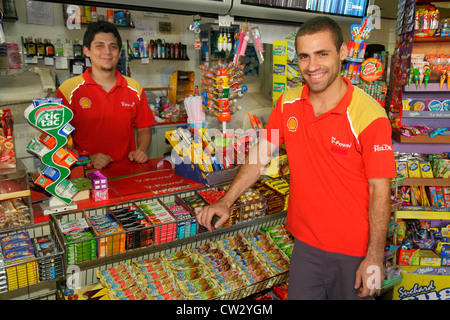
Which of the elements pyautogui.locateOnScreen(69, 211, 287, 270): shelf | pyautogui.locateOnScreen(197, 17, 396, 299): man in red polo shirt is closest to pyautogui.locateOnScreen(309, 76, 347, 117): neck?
pyautogui.locateOnScreen(197, 17, 396, 299): man in red polo shirt

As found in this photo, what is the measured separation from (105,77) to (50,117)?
57.2 inches

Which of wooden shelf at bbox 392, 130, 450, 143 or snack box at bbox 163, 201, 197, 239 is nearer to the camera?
snack box at bbox 163, 201, 197, 239

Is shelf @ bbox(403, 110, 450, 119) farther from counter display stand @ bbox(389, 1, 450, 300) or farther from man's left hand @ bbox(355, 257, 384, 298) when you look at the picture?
man's left hand @ bbox(355, 257, 384, 298)

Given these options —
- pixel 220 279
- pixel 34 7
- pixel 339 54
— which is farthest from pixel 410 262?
pixel 34 7

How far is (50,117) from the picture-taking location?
72.9 inches

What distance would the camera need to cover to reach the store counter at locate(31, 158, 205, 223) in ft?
7.07

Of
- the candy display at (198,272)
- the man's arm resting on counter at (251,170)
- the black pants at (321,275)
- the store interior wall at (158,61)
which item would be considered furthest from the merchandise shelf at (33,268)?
the store interior wall at (158,61)

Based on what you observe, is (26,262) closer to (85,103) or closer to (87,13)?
(85,103)

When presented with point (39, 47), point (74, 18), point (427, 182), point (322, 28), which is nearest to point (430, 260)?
point (427, 182)

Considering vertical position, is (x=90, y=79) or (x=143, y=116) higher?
(x=90, y=79)

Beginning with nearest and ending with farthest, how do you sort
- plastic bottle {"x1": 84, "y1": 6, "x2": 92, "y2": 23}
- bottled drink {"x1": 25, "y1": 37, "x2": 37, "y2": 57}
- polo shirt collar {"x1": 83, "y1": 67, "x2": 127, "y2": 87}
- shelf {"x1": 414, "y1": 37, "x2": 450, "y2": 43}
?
1. polo shirt collar {"x1": 83, "y1": 67, "x2": 127, "y2": 87}
2. shelf {"x1": 414, "y1": 37, "x2": 450, "y2": 43}
3. bottled drink {"x1": 25, "y1": 37, "x2": 37, "y2": 57}
4. plastic bottle {"x1": 84, "y1": 6, "x2": 92, "y2": 23}

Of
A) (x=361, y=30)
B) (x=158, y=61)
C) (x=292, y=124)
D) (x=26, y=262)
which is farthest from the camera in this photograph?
(x=158, y=61)

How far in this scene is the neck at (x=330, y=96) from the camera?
6.35 feet

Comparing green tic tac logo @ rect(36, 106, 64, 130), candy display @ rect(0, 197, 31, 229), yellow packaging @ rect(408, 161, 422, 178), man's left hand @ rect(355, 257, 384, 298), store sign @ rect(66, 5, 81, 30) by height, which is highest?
store sign @ rect(66, 5, 81, 30)
